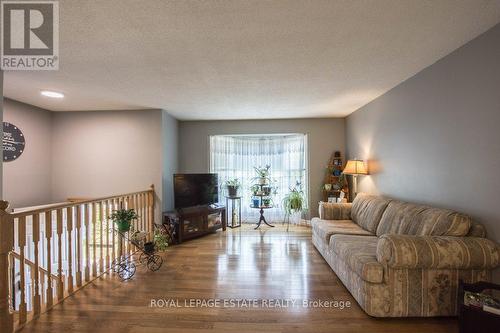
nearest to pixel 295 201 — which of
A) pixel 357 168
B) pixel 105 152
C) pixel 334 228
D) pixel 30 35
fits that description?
pixel 357 168

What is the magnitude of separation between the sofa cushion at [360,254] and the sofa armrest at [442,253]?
128mm

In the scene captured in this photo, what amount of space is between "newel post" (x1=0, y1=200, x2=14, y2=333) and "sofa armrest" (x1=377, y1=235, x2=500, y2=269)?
3033 millimetres

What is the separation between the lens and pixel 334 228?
327 cm

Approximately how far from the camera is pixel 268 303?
7.49ft

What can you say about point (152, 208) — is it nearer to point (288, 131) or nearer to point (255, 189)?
point (255, 189)

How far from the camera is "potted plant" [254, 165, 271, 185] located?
5523mm

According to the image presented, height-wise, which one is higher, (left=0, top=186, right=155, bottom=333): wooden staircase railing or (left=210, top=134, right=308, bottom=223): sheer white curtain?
(left=210, top=134, right=308, bottom=223): sheer white curtain

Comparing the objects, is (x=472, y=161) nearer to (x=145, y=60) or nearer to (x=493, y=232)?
(x=493, y=232)

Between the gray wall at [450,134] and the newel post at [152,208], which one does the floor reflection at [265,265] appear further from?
the gray wall at [450,134]

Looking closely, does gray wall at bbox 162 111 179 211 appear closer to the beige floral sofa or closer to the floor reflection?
the floor reflection

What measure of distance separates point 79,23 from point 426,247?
10.7 ft

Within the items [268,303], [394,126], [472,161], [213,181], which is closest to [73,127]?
[213,181]

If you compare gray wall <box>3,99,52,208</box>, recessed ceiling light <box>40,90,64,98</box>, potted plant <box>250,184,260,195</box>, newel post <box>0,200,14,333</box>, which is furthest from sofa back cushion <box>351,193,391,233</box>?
gray wall <box>3,99,52,208</box>

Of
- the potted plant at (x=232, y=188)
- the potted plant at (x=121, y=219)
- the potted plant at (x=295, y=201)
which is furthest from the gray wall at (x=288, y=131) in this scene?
the potted plant at (x=121, y=219)
